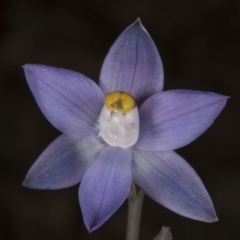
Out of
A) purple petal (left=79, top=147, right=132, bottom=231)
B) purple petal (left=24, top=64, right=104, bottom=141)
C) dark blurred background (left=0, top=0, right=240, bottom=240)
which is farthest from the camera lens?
dark blurred background (left=0, top=0, right=240, bottom=240)

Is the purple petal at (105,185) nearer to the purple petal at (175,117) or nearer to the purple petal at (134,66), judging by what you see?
the purple petal at (175,117)

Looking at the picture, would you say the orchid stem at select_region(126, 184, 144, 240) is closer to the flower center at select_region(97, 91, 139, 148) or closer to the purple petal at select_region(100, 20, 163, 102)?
the flower center at select_region(97, 91, 139, 148)

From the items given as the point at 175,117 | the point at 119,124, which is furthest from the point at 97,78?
the point at 175,117

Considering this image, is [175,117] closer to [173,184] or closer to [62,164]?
[173,184]

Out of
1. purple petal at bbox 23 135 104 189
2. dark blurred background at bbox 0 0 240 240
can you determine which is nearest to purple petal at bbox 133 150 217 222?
purple petal at bbox 23 135 104 189

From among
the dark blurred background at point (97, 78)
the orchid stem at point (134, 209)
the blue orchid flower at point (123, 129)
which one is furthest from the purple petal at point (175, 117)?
the dark blurred background at point (97, 78)

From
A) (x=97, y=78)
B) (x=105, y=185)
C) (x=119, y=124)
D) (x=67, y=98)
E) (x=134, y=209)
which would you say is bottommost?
(x=97, y=78)

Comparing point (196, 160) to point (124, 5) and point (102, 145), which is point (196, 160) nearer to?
point (124, 5)
